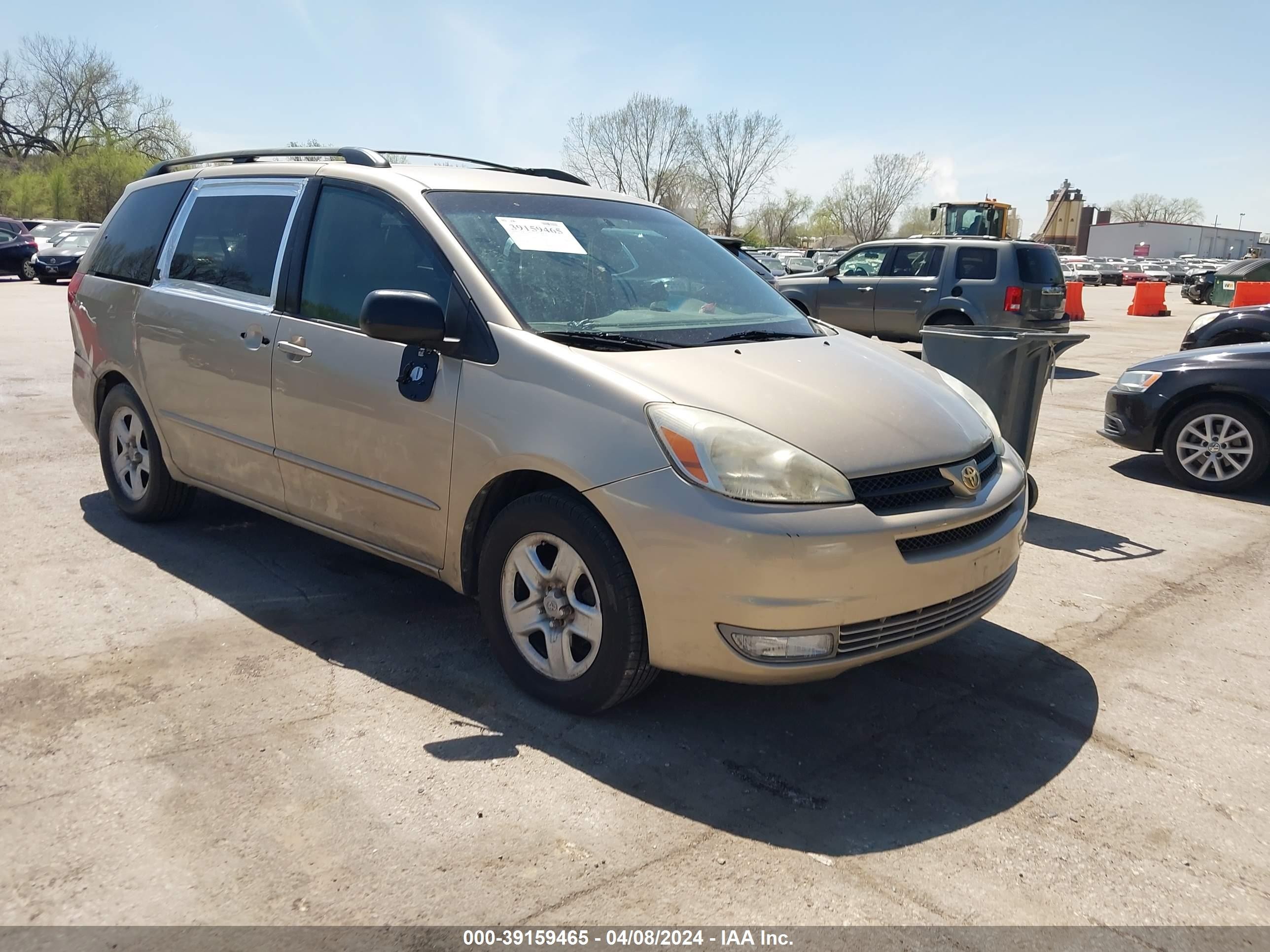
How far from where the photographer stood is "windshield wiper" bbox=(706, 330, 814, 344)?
12.2 ft

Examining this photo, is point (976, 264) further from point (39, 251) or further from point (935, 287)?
point (39, 251)

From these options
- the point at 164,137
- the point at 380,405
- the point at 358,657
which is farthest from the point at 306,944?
the point at 164,137

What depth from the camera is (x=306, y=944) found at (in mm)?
2270

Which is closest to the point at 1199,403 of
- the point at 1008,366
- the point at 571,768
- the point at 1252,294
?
the point at 1008,366

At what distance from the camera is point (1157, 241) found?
105 meters

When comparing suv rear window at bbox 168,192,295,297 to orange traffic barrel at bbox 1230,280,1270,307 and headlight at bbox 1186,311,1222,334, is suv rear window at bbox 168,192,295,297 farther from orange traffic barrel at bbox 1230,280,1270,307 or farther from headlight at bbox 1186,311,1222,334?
orange traffic barrel at bbox 1230,280,1270,307

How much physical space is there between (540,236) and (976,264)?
1072 cm

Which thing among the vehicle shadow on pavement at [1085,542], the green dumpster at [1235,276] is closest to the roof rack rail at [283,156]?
the vehicle shadow on pavement at [1085,542]

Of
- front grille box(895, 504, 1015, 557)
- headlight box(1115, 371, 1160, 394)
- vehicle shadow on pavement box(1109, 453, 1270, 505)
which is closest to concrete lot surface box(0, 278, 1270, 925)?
front grille box(895, 504, 1015, 557)

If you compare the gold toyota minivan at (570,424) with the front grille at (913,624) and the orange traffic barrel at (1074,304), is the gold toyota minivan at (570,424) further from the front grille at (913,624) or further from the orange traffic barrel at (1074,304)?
the orange traffic barrel at (1074,304)

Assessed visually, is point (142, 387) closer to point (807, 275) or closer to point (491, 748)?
point (491, 748)

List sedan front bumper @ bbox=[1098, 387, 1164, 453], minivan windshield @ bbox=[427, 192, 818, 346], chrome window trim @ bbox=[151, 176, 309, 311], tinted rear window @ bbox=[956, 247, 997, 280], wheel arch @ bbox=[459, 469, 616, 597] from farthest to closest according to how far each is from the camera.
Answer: tinted rear window @ bbox=[956, 247, 997, 280]
sedan front bumper @ bbox=[1098, 387, 1164, 453]
chrome window trim @ bbox=[151, 176, 309, 311]
minivan windshield @ bbox=[427, 192, 818, 346]
wheel arch @ bbox=[459, 469, 616, 597]

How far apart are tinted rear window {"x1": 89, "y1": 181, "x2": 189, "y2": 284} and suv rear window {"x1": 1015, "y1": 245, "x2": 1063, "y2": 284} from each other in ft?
35.4

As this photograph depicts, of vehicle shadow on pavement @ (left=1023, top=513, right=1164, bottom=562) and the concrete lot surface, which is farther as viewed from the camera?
vehicle shadow on pavement @ (left=1023, top=513, right=1164, bottom=562)
